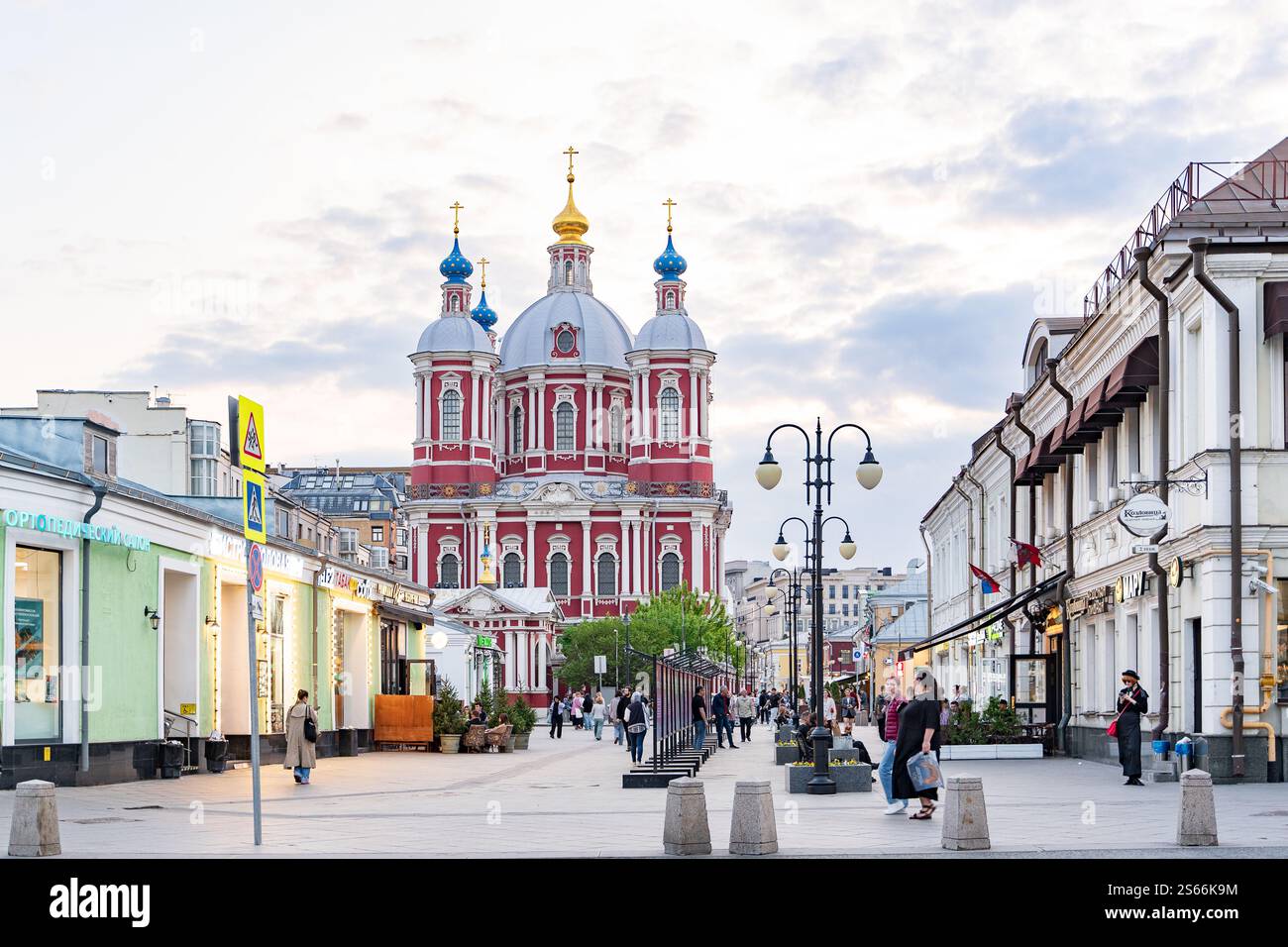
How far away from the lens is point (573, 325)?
120m

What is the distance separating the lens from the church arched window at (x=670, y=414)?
369ft

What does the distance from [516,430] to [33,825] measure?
104m

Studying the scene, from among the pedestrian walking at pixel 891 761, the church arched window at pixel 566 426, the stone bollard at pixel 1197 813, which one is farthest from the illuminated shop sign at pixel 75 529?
the church arched window at pixel 566 426

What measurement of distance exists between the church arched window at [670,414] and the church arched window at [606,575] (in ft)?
26.7

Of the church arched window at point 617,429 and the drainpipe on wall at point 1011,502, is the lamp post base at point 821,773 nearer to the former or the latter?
the drainpipe on wall at point 1011,502

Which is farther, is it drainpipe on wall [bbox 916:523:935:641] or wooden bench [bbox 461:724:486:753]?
drainpipe on wall [bbox 916:523:935:641]

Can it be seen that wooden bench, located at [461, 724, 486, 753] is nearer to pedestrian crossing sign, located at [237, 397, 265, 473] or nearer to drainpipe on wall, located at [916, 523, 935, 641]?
drainpipe on wall, located at [916, 523, 935, 641]

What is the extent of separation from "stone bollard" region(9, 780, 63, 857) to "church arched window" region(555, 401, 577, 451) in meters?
102

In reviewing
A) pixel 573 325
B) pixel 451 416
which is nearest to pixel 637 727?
pixel 451 416

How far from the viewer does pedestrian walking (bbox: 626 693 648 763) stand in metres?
34.6

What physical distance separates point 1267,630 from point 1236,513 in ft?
5.80

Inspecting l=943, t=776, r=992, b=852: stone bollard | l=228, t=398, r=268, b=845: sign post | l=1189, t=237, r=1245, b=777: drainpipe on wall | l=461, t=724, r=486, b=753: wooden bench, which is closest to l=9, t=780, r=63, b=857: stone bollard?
l=228, t=398, r=268, b=845: sign post

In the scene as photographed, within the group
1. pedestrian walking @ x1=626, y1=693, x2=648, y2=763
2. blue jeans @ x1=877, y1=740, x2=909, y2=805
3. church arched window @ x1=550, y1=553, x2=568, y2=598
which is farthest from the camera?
church arched window @ x1=550, y1=553, x2=568, y2=598

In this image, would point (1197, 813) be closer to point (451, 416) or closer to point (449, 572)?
point (449, 572)
